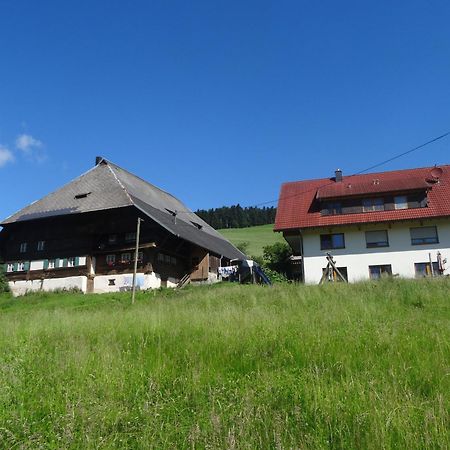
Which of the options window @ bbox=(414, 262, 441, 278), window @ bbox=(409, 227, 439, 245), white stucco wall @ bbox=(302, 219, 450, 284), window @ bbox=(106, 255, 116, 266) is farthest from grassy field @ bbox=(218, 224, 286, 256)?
window @ bbox=(414, 262, 441, 278)

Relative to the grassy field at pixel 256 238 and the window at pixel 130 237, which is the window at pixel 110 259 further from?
the grassy field at pixel 256 238

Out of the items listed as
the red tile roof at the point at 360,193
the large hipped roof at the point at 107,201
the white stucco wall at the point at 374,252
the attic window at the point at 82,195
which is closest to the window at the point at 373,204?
the red tile roof at the point at 360,193

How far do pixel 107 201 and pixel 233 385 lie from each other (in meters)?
30.9

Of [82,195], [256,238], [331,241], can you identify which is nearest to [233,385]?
[331,241]

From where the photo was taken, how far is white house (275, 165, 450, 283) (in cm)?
2856

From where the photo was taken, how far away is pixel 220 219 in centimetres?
10269

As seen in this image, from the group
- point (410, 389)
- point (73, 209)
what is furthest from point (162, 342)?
point (73, 209)

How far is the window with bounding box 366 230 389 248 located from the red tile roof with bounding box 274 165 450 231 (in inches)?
44.5

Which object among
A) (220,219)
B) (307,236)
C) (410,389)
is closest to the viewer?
(410,389)

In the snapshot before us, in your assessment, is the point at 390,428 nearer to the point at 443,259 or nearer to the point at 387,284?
the point at 387,284

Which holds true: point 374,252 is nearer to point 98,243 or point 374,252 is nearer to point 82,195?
point 98,243

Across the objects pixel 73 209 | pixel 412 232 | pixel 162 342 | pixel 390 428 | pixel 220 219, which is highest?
pixel 220 219

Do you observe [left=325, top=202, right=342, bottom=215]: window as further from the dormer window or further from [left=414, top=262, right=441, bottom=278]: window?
the dormer window

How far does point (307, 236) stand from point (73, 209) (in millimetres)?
18634
